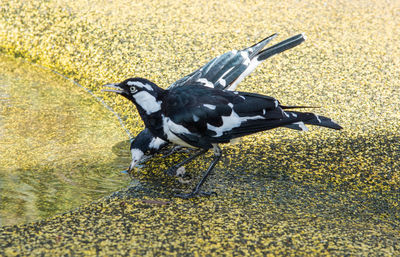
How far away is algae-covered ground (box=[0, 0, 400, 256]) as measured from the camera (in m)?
2.30

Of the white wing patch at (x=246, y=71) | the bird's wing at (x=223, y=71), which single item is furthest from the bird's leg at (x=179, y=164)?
the white wing patch at (x=246, y=71)

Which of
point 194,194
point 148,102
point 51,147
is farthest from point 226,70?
point 51,147

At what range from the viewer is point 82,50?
14.2ft

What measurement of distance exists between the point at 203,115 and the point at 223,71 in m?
0.79

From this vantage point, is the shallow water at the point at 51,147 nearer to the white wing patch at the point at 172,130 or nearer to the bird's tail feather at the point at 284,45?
the white wing patch at the point at 172,130

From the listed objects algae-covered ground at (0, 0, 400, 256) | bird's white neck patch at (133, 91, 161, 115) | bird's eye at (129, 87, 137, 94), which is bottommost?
algae-covered ground at (0, 0, 400, 256)

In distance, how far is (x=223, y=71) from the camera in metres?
3.35

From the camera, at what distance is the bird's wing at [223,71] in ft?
10.7

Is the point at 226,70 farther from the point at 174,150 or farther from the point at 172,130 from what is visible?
the point at 172,130

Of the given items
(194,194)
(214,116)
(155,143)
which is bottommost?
(194,194)

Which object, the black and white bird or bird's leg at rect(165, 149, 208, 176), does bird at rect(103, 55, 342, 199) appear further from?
bird's leg at rect(165, 149, 208, 176)

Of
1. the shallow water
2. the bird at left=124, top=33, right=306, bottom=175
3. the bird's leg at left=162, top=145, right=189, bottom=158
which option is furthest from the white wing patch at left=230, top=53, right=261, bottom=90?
the shallow water

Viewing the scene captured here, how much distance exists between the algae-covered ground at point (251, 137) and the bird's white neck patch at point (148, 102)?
412 millimetres

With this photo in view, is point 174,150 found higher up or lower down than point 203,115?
lower down
